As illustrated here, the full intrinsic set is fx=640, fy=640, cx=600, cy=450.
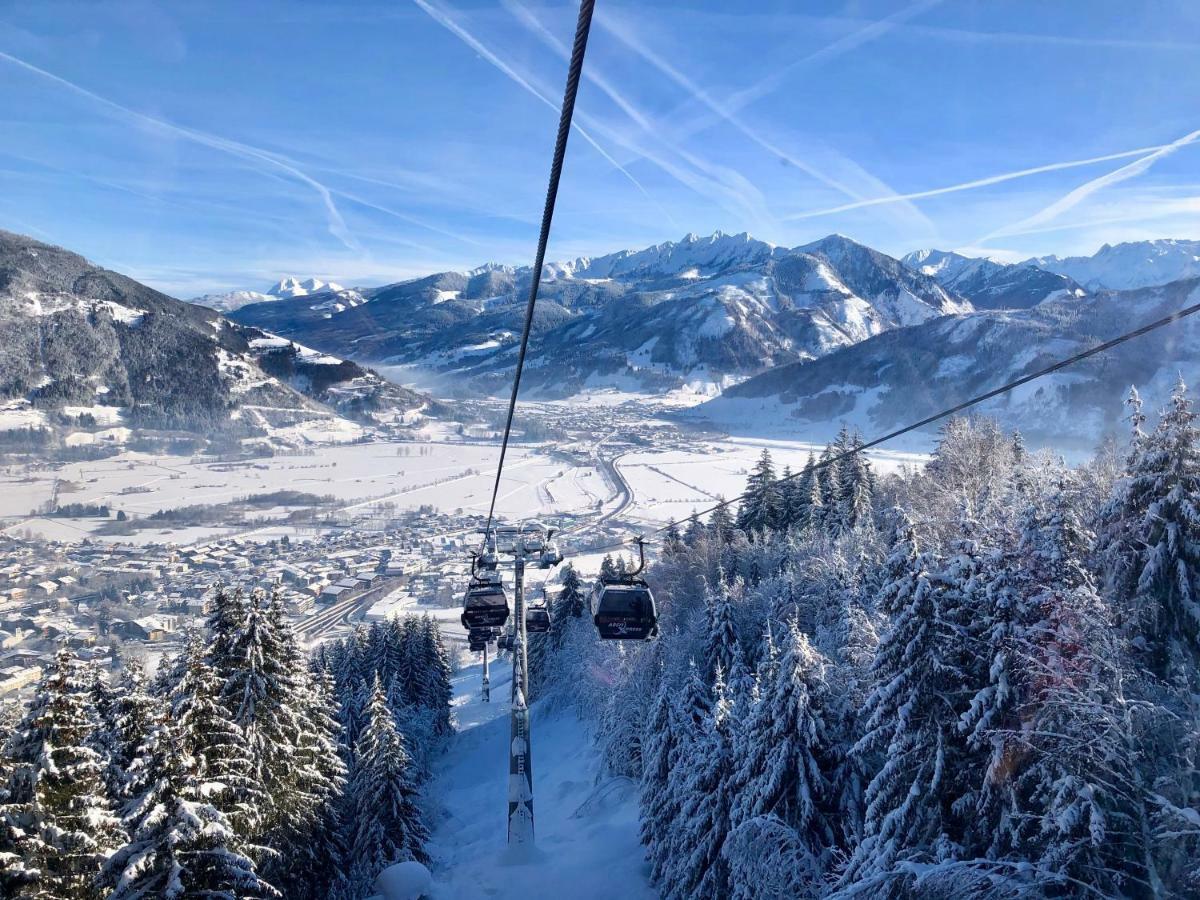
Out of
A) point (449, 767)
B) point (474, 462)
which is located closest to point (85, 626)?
point (449, 767)

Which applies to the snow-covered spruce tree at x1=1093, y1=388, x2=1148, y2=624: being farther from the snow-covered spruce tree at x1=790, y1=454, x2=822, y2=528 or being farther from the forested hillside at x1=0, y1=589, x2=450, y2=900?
the snow-covered spruce tree at x1=790, y1=454, x2=822, y2=528

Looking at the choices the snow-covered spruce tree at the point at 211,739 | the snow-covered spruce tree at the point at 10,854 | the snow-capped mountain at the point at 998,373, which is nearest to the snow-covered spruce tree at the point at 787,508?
the snow-covered spruce tree at the point at 211,739

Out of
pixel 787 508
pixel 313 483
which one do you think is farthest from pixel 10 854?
pixel 313 483

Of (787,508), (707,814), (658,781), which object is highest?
(787,508)

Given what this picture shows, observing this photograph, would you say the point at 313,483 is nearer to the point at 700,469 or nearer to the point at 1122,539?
the point at 700,469

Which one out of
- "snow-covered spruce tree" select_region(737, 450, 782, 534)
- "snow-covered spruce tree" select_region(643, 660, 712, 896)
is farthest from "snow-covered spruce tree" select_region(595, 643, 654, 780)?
"snow-covered spruce tree" select_region(737, 450, 782, 534)

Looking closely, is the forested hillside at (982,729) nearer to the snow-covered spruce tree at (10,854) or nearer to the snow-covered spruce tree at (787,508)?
the snow-covered spruce tree at (10,854)

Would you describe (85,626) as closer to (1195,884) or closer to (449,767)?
(449,767)

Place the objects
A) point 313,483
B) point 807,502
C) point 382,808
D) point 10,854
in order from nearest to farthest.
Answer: point 10,854 → point 382,808 → point 807,502 → point 313,483
